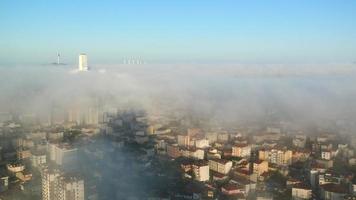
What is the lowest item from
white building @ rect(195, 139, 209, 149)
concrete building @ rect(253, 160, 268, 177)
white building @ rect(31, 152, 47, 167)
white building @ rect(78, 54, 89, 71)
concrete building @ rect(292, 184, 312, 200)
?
concrete building @ rect(292, 184, 312, 200)

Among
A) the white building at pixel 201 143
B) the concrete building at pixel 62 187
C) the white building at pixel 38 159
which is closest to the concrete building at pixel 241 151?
the white building at pixel 201 143

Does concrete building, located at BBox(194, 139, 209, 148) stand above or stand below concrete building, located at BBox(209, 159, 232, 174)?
above

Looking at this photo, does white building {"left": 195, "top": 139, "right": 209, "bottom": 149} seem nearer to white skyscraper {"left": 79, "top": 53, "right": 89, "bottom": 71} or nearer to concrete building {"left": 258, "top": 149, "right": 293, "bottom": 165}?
concrete building {"left": 258, "top": 149, "right": 293, "bottom": 165}

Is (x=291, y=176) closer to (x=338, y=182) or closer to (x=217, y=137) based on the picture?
(x=338, y=182)

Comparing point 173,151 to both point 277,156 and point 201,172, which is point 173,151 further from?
point 277,156

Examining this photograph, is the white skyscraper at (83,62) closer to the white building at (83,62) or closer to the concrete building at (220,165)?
the white building at (83,62)

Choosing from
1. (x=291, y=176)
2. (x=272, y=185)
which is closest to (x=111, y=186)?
(x=272, y=185)

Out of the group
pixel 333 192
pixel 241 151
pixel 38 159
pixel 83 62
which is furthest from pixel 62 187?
pixel 83 62

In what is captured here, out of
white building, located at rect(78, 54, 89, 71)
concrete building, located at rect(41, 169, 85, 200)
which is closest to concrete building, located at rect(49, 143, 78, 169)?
concrete building, located at rect(41, 169, 85, 200)
